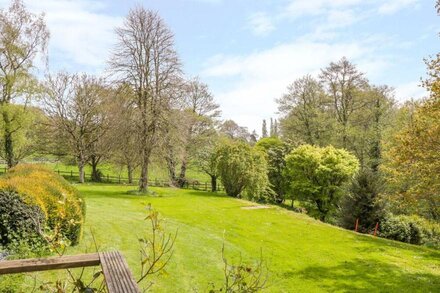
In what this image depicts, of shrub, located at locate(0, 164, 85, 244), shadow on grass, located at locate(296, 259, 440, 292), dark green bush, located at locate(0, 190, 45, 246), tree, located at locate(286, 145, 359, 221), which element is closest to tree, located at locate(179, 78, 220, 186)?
tree, located at locate(286, 145, 359, 221)

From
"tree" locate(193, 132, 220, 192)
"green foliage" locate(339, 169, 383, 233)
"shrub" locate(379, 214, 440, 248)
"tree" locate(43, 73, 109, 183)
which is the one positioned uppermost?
"tree" locate(43, 73, 109, 183)

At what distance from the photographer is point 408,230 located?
65.3ft

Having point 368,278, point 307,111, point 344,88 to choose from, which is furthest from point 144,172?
point 344,88

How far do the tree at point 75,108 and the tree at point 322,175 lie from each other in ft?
65.2

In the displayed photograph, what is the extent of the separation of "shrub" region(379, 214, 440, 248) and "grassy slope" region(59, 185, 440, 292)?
442cm

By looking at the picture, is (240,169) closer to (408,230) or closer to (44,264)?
(408,230)

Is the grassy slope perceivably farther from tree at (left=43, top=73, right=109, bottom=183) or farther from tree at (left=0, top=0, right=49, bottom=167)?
tree at (left=43, top=73, right=109, bottom=183)

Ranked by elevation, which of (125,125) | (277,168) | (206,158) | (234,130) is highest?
(234,130)

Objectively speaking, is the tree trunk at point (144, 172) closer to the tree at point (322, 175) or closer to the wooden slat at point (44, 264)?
the tree at point (322, 175)

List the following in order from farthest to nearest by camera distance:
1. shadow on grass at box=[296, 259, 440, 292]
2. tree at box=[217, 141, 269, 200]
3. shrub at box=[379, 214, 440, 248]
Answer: tree at box=[217, 141, 269, 200]
shrub at box=[379, 214, 440, 248]
shadow on grass at box=[296, 259, 440, 292]

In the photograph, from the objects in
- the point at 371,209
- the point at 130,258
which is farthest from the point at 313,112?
the point at 130,258

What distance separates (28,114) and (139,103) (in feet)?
27.7

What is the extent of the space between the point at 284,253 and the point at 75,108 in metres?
29.7

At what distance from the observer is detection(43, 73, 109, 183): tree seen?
112 feet
